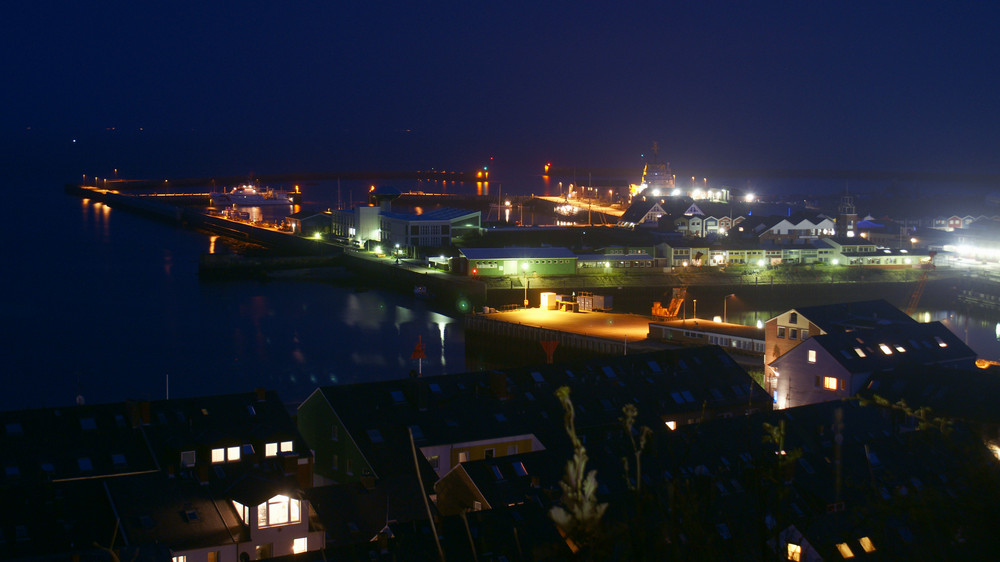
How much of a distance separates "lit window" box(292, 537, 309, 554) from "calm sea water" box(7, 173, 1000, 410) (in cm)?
371

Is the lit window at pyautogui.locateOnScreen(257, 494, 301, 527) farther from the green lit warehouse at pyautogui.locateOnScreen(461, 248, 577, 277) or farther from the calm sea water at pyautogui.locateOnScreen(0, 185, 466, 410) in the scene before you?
the green lit warehouse at pyautogui.locateOnScreen(461, 248, 577, 277)

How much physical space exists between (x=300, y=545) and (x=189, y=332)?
27.6 ft

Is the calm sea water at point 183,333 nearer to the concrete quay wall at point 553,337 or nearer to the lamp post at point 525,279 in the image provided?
the concrete quay wall at point 553,337

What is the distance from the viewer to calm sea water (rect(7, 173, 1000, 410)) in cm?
924

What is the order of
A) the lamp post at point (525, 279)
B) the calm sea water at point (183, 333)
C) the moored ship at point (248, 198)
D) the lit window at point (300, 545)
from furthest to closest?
the moored ship at point (248, 198) < the lamp post at point (525, 279) < the calm sea water at point (183, 333) < the lit window at point (300, 545)

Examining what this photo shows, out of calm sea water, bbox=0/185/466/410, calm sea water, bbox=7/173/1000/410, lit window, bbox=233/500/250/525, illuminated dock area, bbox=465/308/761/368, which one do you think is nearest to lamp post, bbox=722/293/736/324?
calm sea water, bbox=7/173/1000/410

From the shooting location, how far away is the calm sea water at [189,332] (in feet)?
30.3

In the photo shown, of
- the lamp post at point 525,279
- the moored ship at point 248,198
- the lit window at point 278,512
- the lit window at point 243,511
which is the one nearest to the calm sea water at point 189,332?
the lamp post at point 525,279

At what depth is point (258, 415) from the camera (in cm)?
493

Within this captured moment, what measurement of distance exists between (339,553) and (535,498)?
3.28ft

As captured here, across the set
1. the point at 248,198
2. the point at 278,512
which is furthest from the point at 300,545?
the point at 248,198

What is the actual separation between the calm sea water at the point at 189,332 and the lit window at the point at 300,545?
3708 mm

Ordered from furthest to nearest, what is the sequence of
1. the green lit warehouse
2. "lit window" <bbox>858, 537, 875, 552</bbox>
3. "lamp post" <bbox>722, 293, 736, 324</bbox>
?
the green lit warehouse < "lamp post" <bbox>722, 293, 736, 324</bbox> < "lit window" <bbox>858, 537, 875, 552</bbox>

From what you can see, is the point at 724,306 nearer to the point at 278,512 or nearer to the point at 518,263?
the point at 518,263
